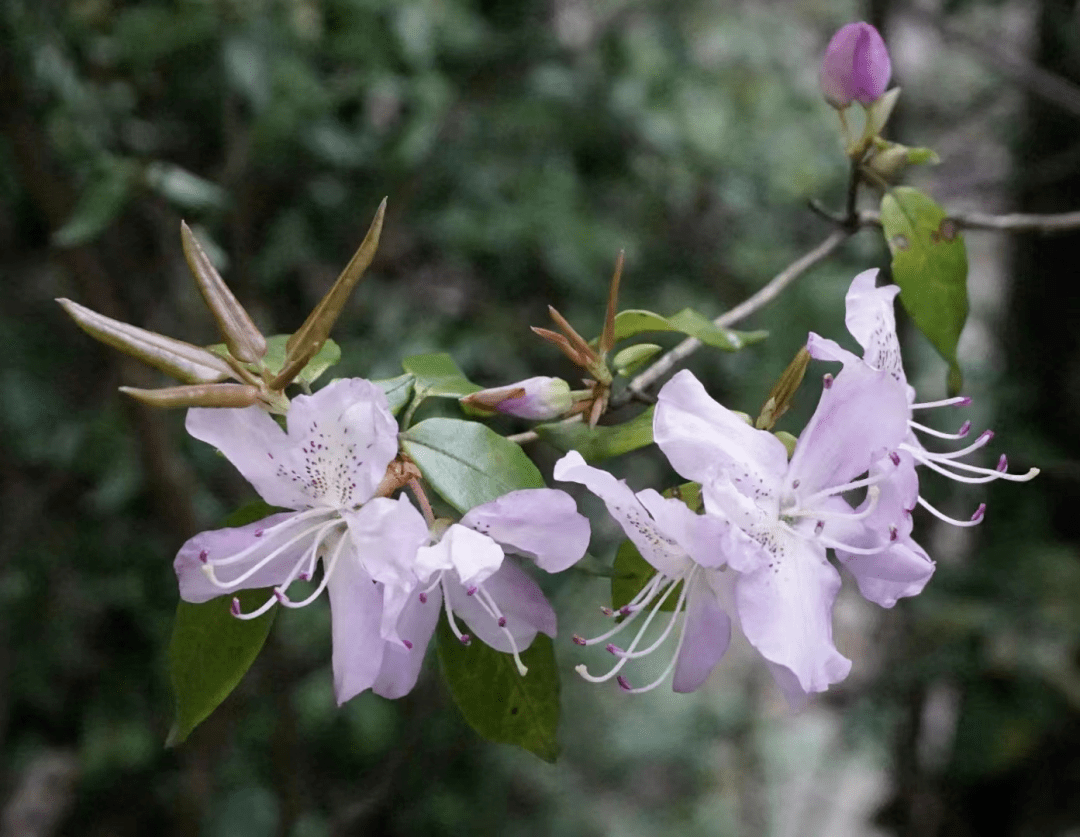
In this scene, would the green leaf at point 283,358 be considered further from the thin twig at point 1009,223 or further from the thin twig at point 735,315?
the thin twig at point 1009,223

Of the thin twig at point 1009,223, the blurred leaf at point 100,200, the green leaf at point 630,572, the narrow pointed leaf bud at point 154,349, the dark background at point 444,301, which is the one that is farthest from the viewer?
the dark background at point 444,301

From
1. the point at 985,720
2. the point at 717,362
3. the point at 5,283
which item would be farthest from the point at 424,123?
the point at 985,720

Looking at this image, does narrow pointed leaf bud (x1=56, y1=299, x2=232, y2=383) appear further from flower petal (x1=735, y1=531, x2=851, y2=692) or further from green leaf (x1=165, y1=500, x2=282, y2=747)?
flower petal (x1=735, y1=531, x2=851, y2=692)

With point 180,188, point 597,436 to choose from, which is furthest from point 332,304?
point 180,188

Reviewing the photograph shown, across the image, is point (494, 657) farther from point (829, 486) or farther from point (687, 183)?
point (687, 183)

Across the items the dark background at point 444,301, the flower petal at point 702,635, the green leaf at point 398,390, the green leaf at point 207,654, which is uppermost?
the green leaf at point 398,390

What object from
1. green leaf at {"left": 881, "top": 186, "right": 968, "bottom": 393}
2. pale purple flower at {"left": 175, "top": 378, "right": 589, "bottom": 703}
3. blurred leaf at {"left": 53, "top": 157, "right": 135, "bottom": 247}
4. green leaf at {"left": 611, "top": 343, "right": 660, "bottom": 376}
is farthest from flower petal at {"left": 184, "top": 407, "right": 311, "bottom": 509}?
blurred leaf at {"left": 53, "top": 157, "right": 135, "bottom": 247}

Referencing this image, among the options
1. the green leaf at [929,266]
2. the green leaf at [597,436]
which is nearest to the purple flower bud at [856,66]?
the green leaf at [929,266]
